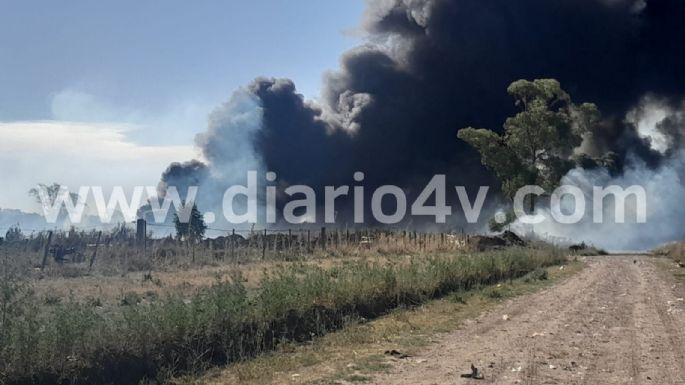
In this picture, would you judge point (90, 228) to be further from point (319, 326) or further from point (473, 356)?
point (473, 356)

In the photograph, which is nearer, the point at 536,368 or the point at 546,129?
the point at 536,368

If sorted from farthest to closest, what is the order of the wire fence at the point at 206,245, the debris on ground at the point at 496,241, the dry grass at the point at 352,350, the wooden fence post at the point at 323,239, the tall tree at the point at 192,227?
1. the debris on ground at the point at 496,241
2. the wooden fence post at the point at 323,239
3. the tall tree at the point at 192,227
4. the wire fence at the point at 206,245
5. the dry grass at the point at 352,350

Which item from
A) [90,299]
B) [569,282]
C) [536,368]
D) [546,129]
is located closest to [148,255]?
[90,299]

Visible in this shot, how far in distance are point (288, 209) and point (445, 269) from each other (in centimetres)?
2431

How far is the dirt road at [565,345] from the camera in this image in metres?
7.82

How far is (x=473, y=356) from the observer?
9023 mm

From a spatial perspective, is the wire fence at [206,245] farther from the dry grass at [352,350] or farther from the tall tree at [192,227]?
the dry grass at [352,350]

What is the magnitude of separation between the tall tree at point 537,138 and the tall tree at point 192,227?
17999 millimetres

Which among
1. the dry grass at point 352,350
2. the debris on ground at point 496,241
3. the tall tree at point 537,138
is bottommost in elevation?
the dry grass at point 352,350

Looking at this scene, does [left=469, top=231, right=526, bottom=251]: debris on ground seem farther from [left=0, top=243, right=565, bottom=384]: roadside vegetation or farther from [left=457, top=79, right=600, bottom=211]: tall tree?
[left=0, top=243, right=565, bottom=384]: roadside vegetation

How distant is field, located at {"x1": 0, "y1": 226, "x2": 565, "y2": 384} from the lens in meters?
7.88

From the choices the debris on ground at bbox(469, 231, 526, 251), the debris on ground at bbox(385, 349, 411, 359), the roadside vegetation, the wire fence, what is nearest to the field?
the roadside vegetation

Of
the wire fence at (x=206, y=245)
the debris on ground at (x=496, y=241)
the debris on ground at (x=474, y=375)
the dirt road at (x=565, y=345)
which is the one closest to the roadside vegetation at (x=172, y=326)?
the dirt road at (x=565, y=345)

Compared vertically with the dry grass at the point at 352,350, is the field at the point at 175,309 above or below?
above
